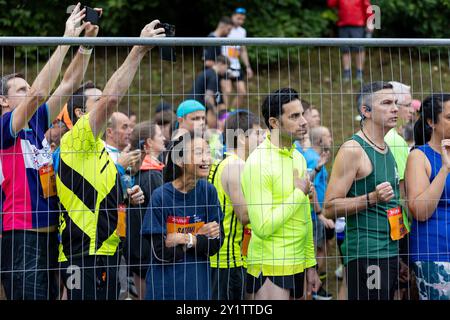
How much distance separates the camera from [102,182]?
527 centimetres

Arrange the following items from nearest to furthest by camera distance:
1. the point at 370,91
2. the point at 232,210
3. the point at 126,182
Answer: the point at 370,91
the point at 232,210
the point at 126,182

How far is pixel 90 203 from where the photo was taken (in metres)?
5.25

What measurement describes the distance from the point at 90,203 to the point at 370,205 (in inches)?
69.8

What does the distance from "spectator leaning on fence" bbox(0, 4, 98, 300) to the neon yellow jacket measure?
4.11ft

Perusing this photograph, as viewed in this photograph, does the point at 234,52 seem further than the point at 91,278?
Yes

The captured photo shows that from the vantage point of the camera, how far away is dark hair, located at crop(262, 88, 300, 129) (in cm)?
541

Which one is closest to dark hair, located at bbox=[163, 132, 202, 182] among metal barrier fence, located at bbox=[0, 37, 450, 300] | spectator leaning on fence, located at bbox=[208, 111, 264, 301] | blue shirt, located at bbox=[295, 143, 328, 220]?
metal barrier fence, located at bbox=[0, 37, 450, 300]

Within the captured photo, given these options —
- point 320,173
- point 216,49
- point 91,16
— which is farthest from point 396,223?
point 216,49

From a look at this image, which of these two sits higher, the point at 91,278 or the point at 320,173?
the point at 320,173

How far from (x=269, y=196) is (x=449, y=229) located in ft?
3.86

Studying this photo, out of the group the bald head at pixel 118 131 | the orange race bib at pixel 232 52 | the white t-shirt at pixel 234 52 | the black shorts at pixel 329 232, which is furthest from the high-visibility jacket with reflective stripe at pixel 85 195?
the orange race bib at pixel 232 52

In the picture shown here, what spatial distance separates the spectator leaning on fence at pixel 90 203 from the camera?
511cm

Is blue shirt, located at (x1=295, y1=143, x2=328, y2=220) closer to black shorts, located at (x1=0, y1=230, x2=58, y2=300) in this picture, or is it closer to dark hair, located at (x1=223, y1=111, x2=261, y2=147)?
dark hair, located at (x1=223, y1=111, x2=261, y2=147)

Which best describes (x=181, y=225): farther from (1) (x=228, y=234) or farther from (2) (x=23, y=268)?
(2) (x=23, y=268)
